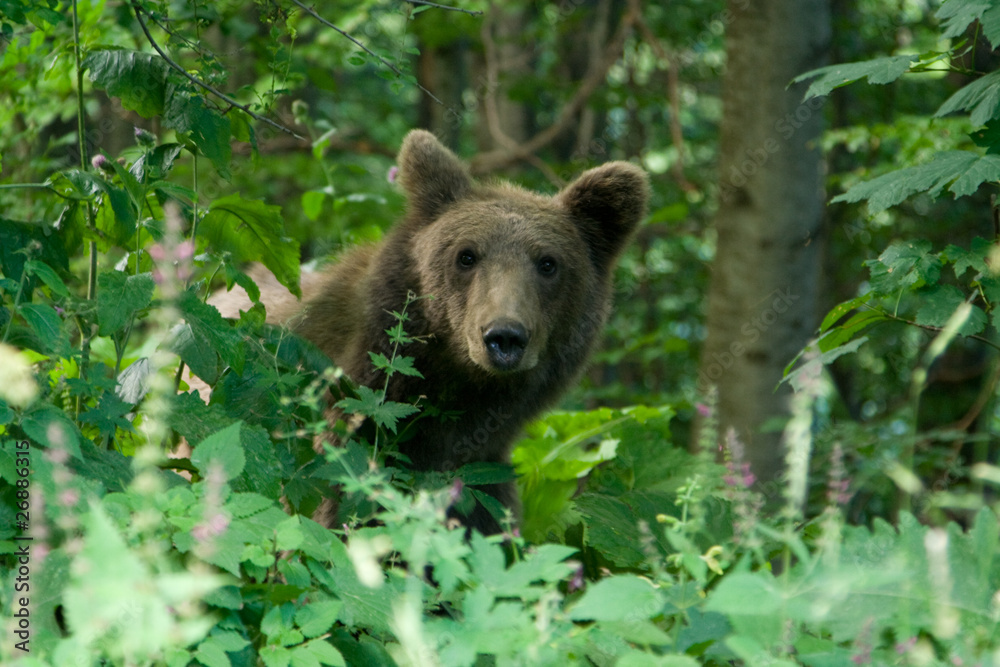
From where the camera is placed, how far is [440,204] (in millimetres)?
4617

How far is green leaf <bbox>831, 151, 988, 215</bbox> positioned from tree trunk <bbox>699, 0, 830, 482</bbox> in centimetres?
241

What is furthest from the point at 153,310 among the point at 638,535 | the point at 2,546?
the point at 638,535

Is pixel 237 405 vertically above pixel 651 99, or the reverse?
pixel 651 99

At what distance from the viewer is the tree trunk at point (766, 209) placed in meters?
5.59

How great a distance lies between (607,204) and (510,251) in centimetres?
73

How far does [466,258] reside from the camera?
4309mm

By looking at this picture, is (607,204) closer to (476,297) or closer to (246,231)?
(476,297)

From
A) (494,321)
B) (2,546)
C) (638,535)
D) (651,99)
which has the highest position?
(651,99)

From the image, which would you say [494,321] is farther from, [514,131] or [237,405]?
[514,131]

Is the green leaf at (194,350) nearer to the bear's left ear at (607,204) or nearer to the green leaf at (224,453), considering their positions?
the green leaf at (224,453)

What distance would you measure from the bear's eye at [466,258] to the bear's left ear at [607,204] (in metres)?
0.72

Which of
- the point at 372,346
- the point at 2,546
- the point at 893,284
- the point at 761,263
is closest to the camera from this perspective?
the point at 2,546

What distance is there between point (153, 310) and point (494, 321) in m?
1.44

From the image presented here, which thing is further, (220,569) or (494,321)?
(494,321)
